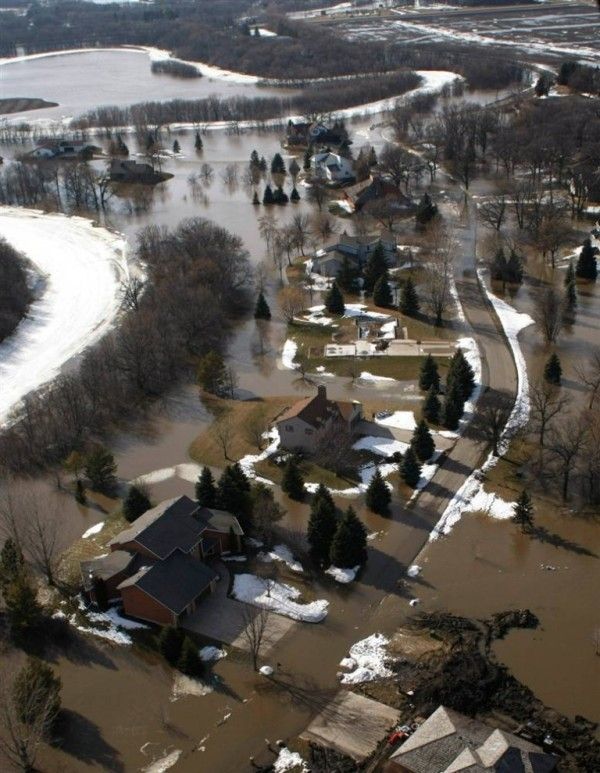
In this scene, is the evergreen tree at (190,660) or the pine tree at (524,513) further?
the pine tree at (524,513)

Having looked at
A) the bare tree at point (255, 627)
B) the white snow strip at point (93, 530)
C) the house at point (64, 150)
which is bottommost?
the white snow strip at point (93, 530)

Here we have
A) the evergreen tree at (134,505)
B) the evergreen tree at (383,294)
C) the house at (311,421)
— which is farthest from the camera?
the evergreen tree at (383,294)

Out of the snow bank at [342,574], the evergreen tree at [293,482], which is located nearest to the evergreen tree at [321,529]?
the snow bank at [342,574]

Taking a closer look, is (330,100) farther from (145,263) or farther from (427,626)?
(427,626)

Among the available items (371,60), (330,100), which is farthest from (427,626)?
(371,60)

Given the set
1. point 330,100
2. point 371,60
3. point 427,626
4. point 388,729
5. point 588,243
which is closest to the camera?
point 388,729

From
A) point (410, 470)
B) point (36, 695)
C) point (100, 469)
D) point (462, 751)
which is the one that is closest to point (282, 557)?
point (410, 470)

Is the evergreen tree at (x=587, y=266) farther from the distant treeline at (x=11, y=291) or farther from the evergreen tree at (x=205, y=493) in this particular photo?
the distant treeline at (x=11, y=291)
